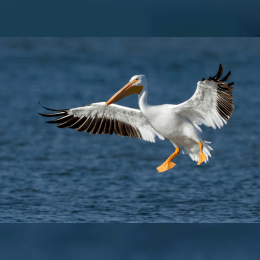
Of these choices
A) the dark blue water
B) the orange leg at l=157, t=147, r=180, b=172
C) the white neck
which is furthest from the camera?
the dark blue water

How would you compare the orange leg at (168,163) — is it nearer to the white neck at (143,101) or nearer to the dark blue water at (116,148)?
the white neck at (143,101)

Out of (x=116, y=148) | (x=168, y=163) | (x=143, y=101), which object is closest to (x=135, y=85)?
(x=143, y=101)

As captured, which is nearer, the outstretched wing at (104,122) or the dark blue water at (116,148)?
the outstretched wing at (104,122)

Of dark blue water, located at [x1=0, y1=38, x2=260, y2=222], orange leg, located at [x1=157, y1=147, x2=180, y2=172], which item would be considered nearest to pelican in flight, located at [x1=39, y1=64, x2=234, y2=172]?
orange leg, located at [x1=157, y1=147, x2=180, y2=172]

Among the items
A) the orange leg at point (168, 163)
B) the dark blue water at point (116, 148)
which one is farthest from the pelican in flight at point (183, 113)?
the dark blue water at point (116, 148)

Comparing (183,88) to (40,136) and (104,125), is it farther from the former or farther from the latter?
(104,125)

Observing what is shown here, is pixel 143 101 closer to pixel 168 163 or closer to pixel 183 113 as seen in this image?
pixel 183 113

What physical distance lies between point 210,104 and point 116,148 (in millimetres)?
8648

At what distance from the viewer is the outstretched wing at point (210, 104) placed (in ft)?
18.7

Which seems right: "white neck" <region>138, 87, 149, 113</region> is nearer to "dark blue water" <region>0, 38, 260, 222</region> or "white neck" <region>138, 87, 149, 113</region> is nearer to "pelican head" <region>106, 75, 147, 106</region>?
"pelican head" <region>106, 75, 147, 106</region>

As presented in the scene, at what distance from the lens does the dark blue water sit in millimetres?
9641

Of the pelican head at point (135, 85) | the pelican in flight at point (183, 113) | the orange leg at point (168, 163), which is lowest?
the orange leg at point (168, 163)

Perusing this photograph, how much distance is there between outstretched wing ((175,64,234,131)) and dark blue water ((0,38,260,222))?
10.2 ft

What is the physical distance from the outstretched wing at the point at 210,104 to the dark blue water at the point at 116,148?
10.2 feet
